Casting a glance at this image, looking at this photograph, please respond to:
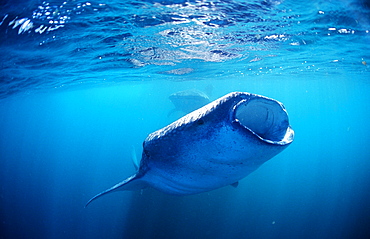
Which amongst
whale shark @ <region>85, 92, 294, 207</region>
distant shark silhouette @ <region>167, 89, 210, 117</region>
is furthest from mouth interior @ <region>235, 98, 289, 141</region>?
distant shark silhouette @ <region>167, 89, 210, 117</region>

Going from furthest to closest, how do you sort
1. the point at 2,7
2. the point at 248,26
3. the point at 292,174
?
the point at 292,174 → the point at 248,26 → the point at 2,7

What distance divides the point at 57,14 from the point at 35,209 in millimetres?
17070

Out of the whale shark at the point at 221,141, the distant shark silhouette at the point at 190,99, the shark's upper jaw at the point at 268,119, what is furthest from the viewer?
the distant shark silhouette at the point at 190,99

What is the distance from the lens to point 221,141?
5.99ft

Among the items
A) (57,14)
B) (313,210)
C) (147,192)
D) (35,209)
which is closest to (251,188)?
(313,210)

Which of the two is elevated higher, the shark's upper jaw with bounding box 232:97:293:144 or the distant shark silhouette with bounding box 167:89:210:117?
the shark's upper jaw with bounding box 232:97:293:144

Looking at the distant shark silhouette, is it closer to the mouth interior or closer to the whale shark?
the whale shark

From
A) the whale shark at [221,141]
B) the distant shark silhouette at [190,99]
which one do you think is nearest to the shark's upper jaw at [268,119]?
the whale shark at [221,141]

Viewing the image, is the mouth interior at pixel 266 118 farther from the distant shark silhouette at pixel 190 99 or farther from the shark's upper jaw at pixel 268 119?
the distant shark silhouette at pixel 190 99

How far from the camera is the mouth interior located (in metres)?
1.95

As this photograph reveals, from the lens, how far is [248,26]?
797 cm

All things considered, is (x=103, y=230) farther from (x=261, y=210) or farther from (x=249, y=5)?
Result: (x=249, y=5)

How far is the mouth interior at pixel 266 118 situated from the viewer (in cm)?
195

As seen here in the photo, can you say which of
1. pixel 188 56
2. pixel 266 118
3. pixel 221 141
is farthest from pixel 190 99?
pixel 221 141
